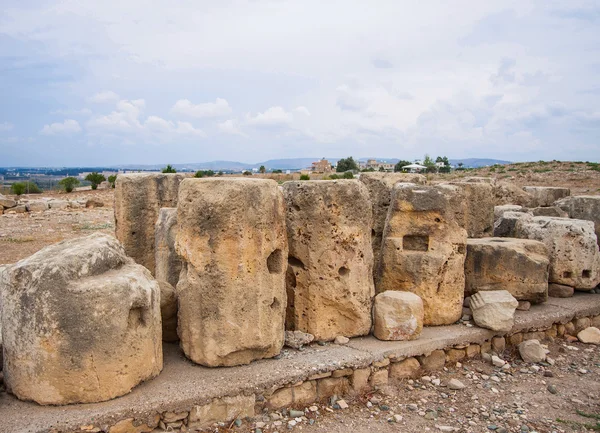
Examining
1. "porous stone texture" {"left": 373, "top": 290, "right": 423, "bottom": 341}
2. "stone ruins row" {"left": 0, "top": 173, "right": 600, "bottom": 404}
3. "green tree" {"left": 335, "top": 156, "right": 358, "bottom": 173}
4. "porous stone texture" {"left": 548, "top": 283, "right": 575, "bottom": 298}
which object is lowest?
"porous stone texture" {"left": 548, "top": 283, "right": 575, "bottom": 298}

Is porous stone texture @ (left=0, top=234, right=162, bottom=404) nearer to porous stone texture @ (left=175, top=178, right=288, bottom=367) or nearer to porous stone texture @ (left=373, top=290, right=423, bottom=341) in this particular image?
porous stone texture @ (left=175, top=178, right=288, bottom=367)

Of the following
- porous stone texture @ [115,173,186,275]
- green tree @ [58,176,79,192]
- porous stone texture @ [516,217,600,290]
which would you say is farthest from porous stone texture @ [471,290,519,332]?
green tree @ [58,176,79,192]

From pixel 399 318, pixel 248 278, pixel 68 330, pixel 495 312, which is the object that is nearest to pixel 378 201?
pixel 495 312

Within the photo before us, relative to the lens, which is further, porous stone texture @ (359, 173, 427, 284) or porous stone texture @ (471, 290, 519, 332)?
porous stone texture @ (359, 173, 427, 284)

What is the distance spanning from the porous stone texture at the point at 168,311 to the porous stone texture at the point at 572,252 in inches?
206

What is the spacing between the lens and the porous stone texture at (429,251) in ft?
19.3

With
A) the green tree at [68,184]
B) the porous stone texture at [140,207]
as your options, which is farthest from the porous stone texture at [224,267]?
the green tree at [68,184]

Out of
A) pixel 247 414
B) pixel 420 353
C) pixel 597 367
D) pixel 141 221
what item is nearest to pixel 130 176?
pixel 141 221

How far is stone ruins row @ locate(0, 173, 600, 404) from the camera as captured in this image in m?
3.80

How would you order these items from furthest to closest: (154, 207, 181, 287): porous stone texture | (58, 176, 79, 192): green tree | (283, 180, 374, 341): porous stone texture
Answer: (58, 176, 79, 192): green tree → (154, 207, 181, 287): porous stone texture → (283, 180, 374, 341): porous stone texture

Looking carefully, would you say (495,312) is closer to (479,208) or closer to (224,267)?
(479,208)

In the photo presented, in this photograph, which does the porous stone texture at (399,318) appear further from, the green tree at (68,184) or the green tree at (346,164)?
the green tree at (346,164)

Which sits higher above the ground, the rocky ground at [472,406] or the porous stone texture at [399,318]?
the porous stone texture at [399,318]

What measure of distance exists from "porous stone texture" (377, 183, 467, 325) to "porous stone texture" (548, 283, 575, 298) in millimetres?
2088
